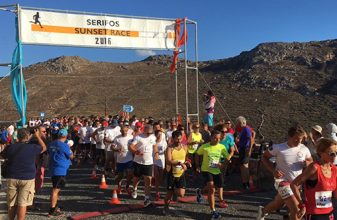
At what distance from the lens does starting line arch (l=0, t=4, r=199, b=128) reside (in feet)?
34.6

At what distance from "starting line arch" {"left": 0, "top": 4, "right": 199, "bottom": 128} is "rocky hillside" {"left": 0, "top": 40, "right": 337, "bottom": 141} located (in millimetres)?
13823

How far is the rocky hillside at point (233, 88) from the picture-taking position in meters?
34.9

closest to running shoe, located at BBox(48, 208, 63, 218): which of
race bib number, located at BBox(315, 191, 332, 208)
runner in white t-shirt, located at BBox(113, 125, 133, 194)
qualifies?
runner in white t-shirt, located at BBox(113, 125, 133, 194)

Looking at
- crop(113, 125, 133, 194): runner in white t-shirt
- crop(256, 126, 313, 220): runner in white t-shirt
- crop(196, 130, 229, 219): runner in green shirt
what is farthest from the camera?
crop(113, 125, 133, 194): runner in white t-shirt

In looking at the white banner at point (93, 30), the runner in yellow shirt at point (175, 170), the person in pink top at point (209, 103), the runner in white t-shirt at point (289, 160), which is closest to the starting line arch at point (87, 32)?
the white banner at point (93, 30)

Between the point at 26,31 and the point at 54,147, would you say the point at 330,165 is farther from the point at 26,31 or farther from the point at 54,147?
the point at 26,31

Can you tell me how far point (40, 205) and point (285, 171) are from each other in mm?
5268

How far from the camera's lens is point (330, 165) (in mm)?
4844

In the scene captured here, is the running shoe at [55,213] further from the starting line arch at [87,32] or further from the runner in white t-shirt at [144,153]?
the starting line arch at [87,32]

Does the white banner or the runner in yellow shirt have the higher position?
the white banner

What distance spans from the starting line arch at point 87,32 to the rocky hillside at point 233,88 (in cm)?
1382

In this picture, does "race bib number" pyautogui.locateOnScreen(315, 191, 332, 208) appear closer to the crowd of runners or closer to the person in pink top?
the crowd of runners

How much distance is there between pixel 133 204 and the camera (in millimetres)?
8547

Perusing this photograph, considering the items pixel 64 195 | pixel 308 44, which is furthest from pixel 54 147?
pixel 308 44
